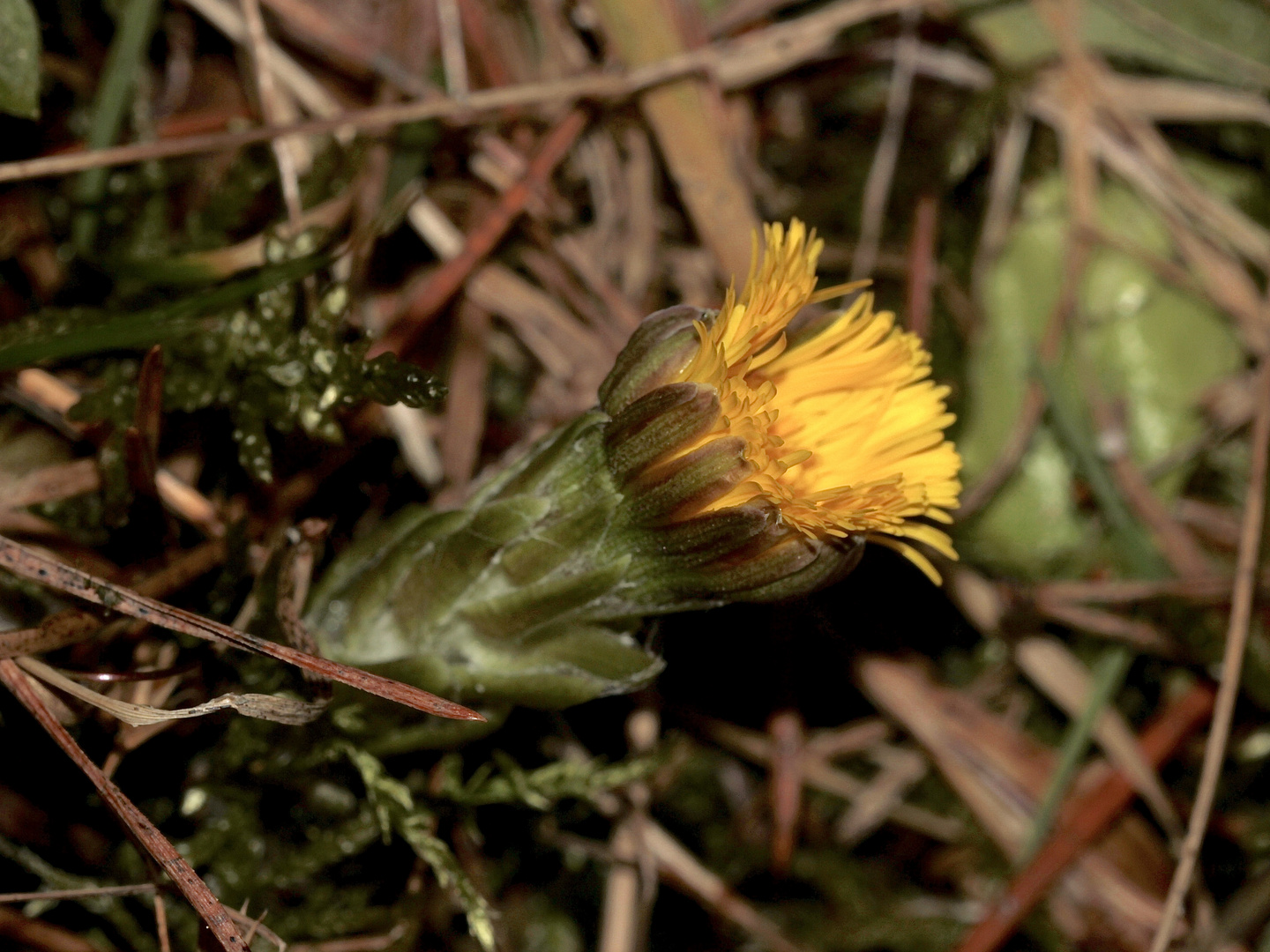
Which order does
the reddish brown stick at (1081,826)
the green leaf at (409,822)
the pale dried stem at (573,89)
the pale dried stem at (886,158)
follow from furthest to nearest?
the pale dried stem at (886,158)
the reddish brown stick at (1081,826)
the pale dried stem at (573,89)
the green leaf at (409,822)

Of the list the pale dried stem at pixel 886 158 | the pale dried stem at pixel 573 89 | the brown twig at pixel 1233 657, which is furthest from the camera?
the pale dried stem at pixel 886 158

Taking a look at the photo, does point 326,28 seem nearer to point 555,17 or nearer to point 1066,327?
point 555,17

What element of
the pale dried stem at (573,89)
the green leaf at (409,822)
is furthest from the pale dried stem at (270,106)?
the green leaf at (409,822)

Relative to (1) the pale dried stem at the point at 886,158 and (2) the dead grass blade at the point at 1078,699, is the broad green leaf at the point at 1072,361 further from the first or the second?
(1) the pale dried stem at the point at 886,158

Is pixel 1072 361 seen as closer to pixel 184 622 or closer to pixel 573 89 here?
pixel 573 89

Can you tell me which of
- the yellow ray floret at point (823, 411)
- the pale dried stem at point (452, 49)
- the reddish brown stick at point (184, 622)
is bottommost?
the reddish brown stick at point (184, 622)

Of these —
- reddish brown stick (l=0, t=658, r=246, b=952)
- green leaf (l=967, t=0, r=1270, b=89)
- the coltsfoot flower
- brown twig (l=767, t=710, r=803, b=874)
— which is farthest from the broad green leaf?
reddish brown stick (l=0, t=658, r=246, b=952)
